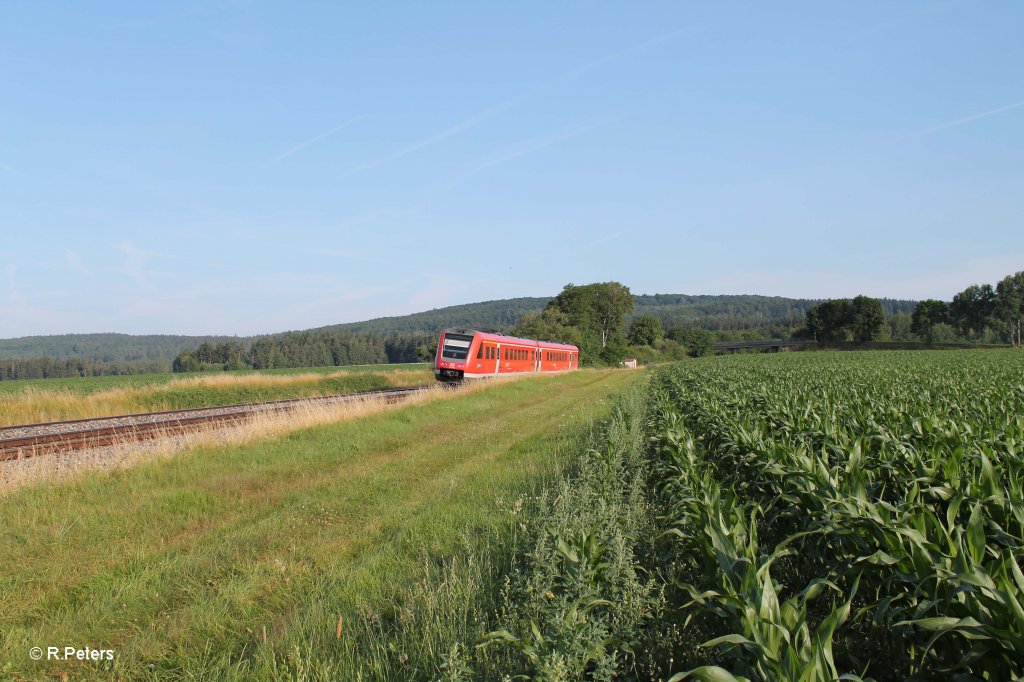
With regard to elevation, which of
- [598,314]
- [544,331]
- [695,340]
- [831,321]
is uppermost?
[598,314]

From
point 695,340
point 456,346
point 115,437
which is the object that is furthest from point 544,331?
point 115,437

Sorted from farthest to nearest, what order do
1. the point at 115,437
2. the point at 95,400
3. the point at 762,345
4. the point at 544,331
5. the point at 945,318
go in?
the point at 762,345 < the point at 945,318 < the point at 544,331 < the point at 95,400 < the point at 115,437

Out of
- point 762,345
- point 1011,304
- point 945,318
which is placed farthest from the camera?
point 762,345

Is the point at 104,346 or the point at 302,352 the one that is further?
the point at 104,346

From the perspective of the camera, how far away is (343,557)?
6000 mm

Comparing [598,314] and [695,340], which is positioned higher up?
[598,314]

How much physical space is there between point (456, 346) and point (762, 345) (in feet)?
325

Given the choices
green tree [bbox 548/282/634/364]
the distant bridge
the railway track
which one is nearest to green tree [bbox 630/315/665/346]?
green tree [bbox 548/282/634/364]

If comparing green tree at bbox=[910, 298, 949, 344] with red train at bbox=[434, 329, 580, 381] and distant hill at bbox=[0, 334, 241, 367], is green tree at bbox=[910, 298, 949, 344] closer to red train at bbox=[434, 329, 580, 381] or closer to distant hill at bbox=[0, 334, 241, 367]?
red train at bbox=[434, 329, 580, 381]

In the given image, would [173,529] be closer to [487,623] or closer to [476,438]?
[487,623]

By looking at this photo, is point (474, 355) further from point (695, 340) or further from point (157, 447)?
point (695, 340)

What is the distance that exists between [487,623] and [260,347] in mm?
95253

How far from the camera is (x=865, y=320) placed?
107 m

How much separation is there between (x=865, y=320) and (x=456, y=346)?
10092 centimetres
